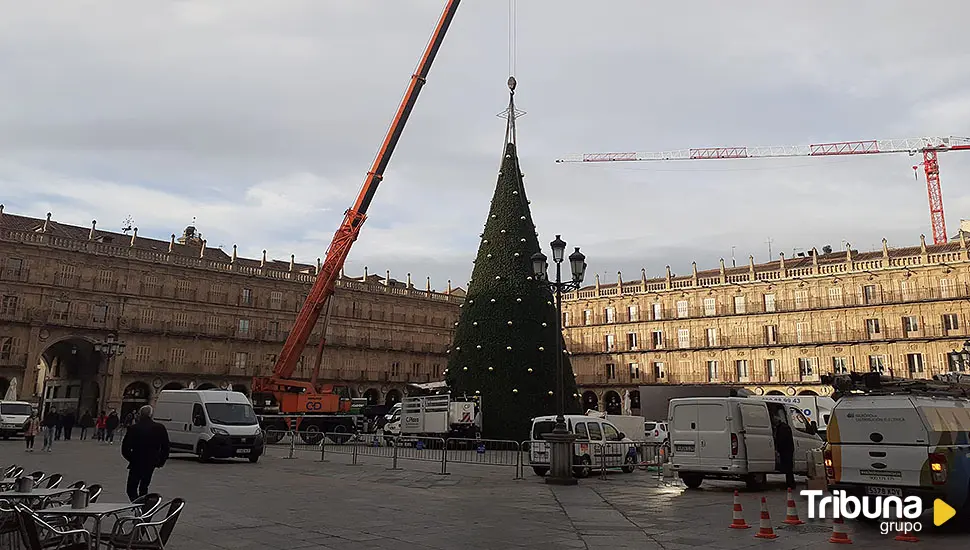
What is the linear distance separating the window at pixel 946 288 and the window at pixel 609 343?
963 inches

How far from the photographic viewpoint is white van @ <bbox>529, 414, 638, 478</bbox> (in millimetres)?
16734

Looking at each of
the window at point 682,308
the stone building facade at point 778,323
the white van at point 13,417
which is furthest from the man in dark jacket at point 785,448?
the window at point 682,308

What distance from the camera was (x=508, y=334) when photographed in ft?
79.4

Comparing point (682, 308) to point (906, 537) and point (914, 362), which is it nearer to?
point (914, 362)

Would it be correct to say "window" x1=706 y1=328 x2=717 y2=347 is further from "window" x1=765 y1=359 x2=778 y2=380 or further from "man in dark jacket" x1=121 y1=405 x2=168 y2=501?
"man in dark jacket" x1=121 y1=405 x2=168 y2=501

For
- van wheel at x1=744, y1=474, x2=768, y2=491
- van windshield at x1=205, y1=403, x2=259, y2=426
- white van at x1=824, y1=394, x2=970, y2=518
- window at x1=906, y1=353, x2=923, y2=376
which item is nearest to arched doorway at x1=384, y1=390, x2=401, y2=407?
van windshield at x1=205, y1=403, x2=259, y2=426

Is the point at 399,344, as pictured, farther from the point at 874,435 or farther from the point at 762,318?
the point at 874,435

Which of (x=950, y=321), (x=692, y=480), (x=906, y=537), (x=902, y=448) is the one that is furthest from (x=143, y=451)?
(x=950, y=321)

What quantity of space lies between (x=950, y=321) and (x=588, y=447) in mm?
41637

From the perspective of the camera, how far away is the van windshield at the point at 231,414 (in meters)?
19.6

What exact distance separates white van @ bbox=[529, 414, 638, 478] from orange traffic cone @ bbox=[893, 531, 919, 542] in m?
8.66

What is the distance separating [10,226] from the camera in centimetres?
4388

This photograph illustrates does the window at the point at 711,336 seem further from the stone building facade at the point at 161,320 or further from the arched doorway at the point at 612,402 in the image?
the stone building facade at the point at 161,320

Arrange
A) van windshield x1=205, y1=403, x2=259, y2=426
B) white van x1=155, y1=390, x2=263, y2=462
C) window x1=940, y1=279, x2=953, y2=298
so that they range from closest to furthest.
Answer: white van x1=155, y1=390, x2=263, y2=462 < van windshield x1=205, y1=403, x2=259, y2=426 < window x1=940, y1=279, x2=953, y2=298
